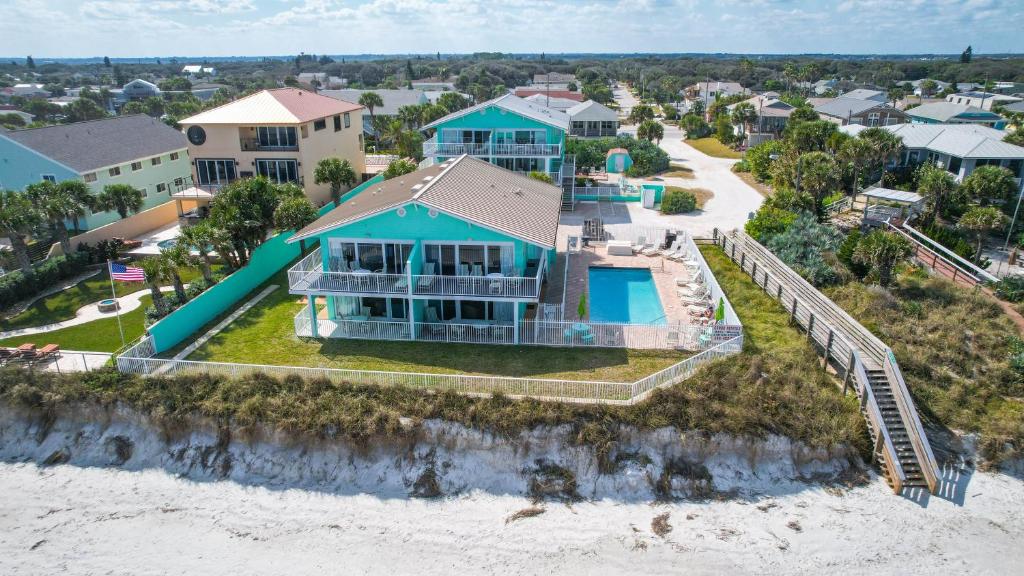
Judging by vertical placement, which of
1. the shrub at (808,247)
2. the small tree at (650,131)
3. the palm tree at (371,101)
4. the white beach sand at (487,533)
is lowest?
the white beach sand at (487,533)

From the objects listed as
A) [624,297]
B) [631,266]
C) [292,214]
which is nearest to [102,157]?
[292,214]

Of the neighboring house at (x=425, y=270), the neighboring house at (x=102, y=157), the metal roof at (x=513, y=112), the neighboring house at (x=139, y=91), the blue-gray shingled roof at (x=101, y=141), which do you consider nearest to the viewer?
the neighboring house at (x=425, y=270)

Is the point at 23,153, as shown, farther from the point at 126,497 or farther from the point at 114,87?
the point at 114,87

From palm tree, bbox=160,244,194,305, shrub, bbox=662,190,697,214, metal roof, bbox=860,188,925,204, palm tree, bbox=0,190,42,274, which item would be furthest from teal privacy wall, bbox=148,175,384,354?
metal roof, bbox=860,188,925,204

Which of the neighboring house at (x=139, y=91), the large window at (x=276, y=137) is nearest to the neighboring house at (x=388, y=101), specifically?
the large window at (x=276, y=137)

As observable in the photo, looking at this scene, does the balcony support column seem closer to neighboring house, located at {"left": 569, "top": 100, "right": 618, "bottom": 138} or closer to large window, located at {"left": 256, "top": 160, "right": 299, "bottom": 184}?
large window, located at {"left": 256, "top": 160, "right": 299, "bottom": 184}

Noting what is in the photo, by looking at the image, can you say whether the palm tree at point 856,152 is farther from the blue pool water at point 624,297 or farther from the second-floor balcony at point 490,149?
the second-floor balcony at point 490,149

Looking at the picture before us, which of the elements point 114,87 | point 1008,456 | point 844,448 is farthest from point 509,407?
point 114,87

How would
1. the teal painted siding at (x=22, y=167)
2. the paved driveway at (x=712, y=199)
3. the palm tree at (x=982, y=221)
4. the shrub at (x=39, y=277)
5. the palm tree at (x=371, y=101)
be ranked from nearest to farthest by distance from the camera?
the shrub at (x=39, y=277) → the palm tree at (x=982, y=221) → the teal painted siding at (x=22, y=167) → the paved driveway at (x=712, y=199) → the palm tree at (x=371, y=101)
